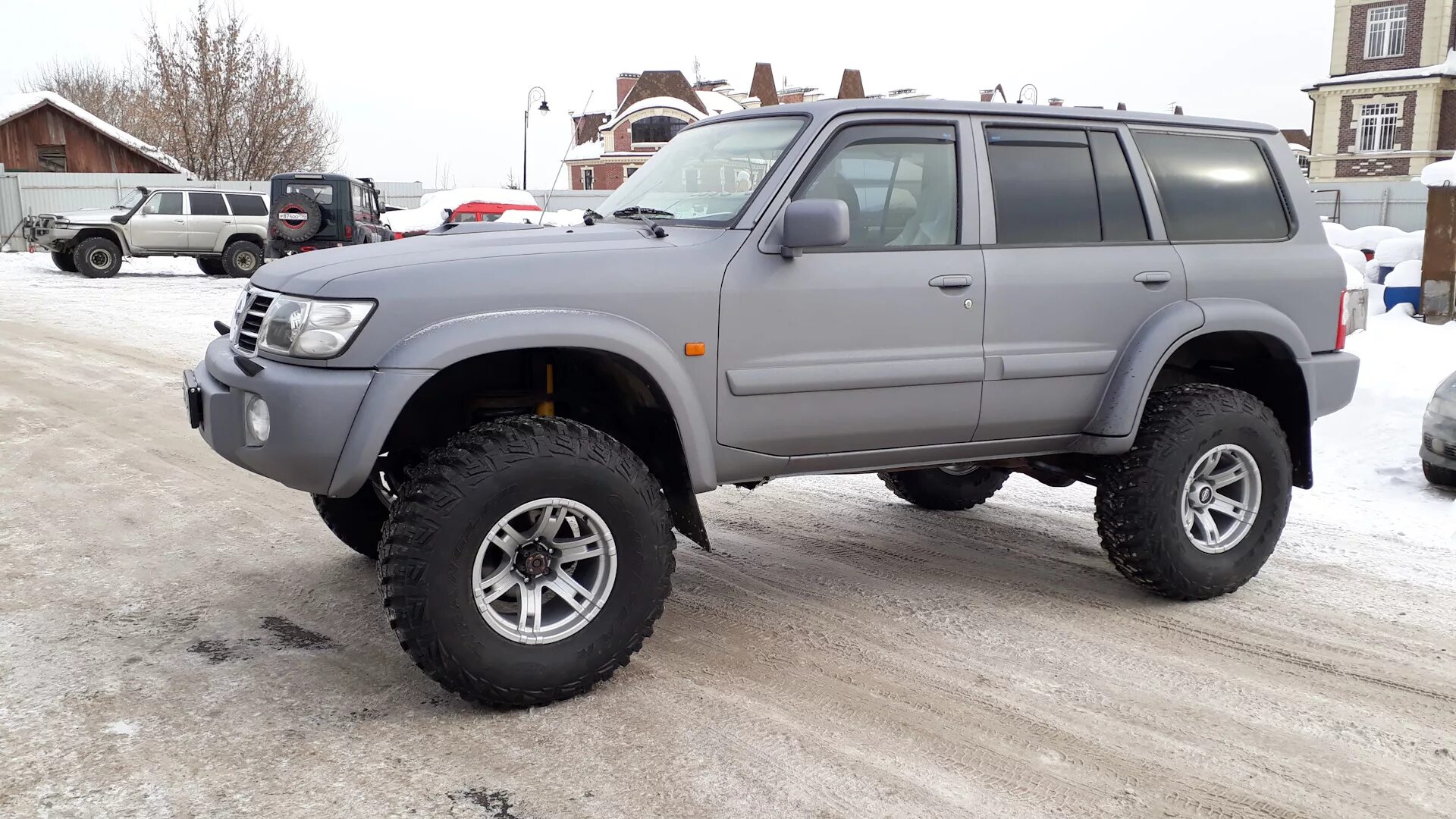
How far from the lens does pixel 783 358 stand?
4141 millimetres

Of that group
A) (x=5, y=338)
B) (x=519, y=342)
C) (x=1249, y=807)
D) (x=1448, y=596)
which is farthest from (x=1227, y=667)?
(x=5, y=338)

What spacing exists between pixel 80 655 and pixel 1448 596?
17.9 ft

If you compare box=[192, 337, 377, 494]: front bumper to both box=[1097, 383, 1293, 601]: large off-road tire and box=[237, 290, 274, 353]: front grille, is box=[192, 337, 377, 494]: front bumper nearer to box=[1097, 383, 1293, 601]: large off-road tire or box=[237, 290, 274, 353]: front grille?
box=[237, 290, 274, 353]: front grille

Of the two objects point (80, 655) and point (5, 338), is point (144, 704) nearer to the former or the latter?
point (80, 655)

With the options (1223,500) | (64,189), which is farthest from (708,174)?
(64,189)

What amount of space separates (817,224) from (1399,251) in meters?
12.8

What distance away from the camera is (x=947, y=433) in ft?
14.9

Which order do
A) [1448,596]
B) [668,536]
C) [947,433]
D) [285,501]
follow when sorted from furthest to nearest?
[285,501] → [1448,596] → [947,433] → [668,536]

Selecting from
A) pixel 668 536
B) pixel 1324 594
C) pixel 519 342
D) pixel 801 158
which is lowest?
pixel 1324 594

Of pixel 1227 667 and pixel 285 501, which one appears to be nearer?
pixel 1227 667

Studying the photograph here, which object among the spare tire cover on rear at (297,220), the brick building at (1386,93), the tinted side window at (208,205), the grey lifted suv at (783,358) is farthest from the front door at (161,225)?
the brick building at (1386,93)

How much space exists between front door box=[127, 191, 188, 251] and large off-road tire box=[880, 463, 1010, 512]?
20401 millimetres

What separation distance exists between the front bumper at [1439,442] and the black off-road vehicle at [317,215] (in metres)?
16.9

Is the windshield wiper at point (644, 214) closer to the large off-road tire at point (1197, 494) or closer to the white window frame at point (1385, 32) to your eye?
the large off-road tire at point (1197, 494)
